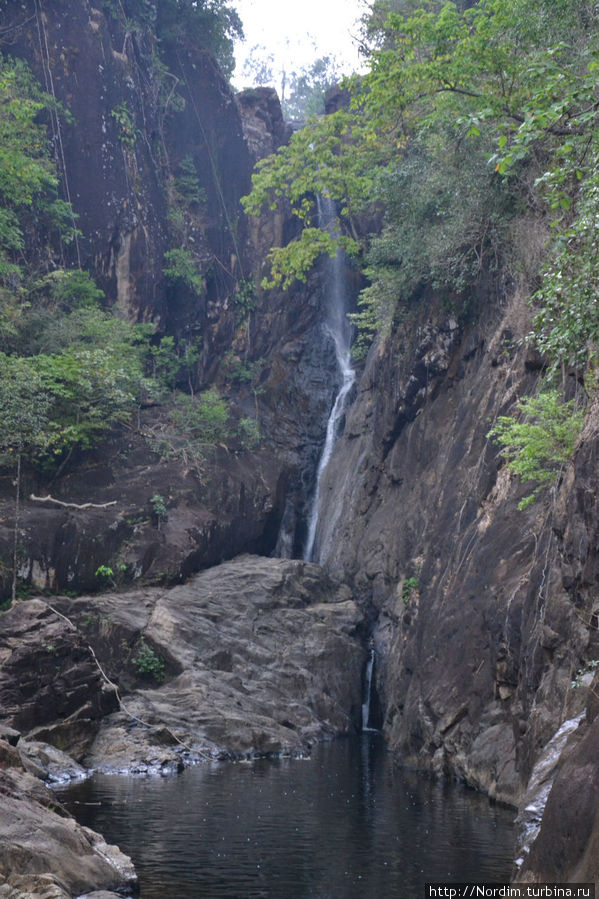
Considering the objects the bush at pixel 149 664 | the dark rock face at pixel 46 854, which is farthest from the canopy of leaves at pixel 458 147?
the bush at pixel 149 664

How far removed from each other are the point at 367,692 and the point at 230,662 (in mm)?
4354

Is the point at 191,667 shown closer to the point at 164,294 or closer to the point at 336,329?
the point at 164,294

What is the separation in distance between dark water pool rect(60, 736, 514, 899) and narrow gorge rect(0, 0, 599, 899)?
56cm

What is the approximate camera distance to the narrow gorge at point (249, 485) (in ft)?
38.7

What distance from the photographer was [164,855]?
941 centimetres

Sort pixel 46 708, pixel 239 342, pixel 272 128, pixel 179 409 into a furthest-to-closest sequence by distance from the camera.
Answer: pixel 272 128, pixel 239 342, pixel 179 409, pixel 46 708

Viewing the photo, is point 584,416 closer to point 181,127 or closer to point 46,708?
point 46,708

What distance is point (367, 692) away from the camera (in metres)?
22.6

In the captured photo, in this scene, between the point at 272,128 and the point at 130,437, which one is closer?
the point at 130,437

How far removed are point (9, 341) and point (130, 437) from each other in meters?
4.98

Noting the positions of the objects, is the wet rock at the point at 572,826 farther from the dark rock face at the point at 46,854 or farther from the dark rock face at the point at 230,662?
the dark rock face at the point at 230,662

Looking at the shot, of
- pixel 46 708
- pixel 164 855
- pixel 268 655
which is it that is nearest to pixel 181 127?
pixel 268 655

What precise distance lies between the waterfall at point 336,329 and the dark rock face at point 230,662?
8.10 metres

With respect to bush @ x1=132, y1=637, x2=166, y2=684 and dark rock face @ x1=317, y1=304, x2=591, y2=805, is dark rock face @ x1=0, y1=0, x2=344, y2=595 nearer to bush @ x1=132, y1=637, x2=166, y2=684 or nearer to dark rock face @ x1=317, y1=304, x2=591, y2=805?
bush @ x1=132, y1=637, x2=166, y2=684
